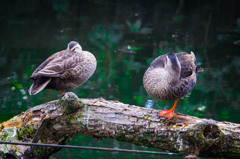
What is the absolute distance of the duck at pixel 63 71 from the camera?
3517 mm

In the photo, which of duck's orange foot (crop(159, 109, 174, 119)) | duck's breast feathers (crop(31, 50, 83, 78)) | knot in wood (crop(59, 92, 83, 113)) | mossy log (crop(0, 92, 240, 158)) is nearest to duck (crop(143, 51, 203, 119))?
duck's orange foot (crop(159, 109, 174, 119))

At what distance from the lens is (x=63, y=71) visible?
11.9 ft

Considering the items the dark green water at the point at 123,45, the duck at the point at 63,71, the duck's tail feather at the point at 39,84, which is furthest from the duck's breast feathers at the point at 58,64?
Result: the dark green water at the point at 123,45

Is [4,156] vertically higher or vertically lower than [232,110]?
lower

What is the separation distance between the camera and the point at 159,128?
3098 mm

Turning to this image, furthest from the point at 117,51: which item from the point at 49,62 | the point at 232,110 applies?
the point at 49,62

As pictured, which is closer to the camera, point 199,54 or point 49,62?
point 49,62

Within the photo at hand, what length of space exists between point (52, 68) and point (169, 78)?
1.37m

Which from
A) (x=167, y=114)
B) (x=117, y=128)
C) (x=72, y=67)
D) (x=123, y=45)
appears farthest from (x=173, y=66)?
(x=123, y=45)

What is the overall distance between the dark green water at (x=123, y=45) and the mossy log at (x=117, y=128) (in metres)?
0.64

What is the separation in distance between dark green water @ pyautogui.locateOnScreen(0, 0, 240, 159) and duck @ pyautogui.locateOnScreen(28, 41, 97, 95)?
36.1 inches

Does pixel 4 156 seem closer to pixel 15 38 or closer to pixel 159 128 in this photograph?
pixel 159 128

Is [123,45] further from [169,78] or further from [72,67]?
[169,78]

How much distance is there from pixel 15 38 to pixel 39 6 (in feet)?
9.30
